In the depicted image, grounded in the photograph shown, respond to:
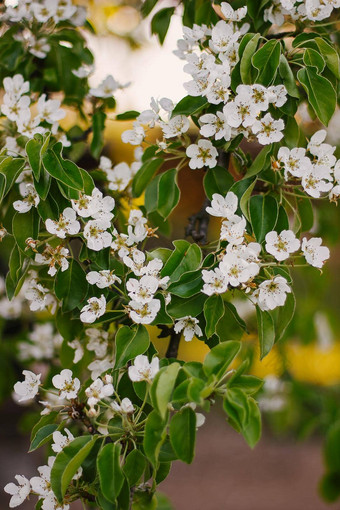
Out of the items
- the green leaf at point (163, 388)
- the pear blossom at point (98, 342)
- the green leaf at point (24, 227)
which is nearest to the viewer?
→ the green leaf at point (163, 388)

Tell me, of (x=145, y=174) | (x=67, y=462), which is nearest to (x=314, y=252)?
(x=145, y=174)

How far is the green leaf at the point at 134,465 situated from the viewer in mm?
798

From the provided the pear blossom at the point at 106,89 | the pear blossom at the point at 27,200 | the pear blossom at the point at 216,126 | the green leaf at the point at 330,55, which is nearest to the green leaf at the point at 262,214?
the pear blossom at the point at 216,126

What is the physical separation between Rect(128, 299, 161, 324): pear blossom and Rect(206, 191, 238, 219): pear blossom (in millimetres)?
168

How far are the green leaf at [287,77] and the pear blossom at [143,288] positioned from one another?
0.36 m

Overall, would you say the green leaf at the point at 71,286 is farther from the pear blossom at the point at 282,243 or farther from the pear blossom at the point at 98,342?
the pear blossom at the point at 282,243

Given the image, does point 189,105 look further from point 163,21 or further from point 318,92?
point 163,21

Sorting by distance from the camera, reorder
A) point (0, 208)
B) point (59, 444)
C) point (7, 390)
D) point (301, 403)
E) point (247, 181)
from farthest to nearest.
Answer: point (301, 403) → point (7, 390) → point (0, 208) → point (247, 181) → point (59, 444)

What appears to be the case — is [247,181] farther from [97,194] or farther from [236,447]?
[236,447]

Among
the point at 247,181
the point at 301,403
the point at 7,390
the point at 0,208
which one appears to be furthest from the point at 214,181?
the point at 301,403

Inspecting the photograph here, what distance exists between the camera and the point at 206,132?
0.88m

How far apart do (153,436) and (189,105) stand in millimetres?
495

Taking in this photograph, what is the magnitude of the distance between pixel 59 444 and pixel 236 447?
3171mm

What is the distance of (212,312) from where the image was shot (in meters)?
0.83
